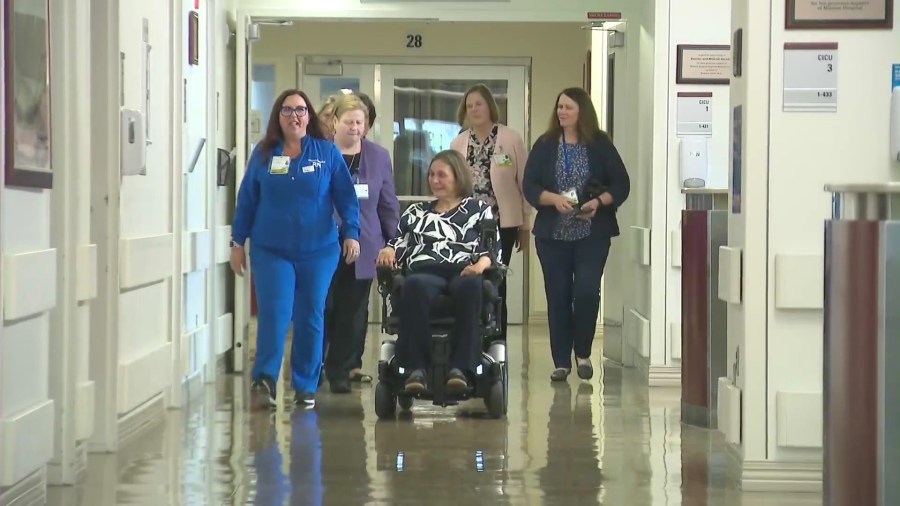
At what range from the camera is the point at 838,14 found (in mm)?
4293

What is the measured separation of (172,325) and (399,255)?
100cm

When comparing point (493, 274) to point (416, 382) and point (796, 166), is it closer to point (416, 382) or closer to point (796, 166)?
point (416, 382)

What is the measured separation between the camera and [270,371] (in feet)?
19.8

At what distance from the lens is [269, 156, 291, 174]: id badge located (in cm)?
600

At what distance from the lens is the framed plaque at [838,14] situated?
4285 millimetres

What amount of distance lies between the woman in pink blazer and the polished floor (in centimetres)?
115

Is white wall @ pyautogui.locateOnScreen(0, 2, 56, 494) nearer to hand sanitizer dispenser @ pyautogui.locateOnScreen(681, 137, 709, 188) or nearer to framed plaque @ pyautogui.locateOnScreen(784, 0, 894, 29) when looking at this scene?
framed plaque @ pyautogui.locateOnScreen(784, 0, 894, 29)

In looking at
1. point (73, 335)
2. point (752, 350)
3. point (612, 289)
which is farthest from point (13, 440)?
point (612, 289)

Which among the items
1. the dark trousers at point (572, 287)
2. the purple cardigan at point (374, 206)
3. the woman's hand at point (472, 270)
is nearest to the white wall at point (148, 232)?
the purple cardigan at point (374, 206)

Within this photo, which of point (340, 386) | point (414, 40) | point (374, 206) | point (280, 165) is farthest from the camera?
point (414, 40)

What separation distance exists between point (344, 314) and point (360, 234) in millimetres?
389

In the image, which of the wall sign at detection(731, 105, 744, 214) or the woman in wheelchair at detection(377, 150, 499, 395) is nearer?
the wall sign at detection(731, 105, 744, 214)

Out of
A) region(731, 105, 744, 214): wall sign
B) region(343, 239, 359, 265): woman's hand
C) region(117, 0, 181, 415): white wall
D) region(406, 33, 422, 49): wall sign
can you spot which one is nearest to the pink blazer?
region(343, 239, 359, 265): woman's hand

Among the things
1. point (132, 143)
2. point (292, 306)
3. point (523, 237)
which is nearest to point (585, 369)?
point (523, 237)
